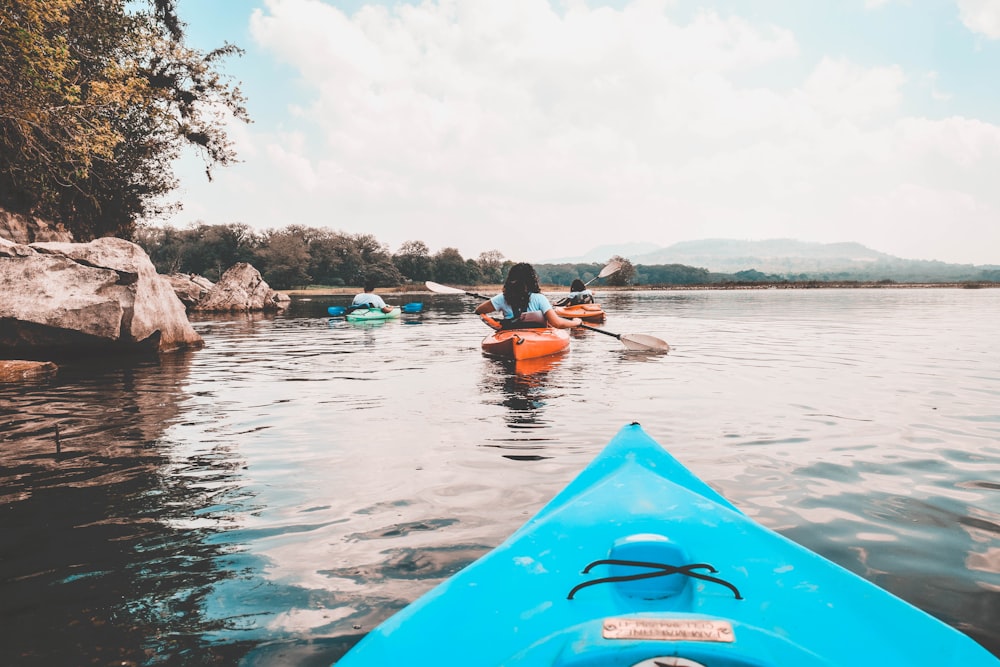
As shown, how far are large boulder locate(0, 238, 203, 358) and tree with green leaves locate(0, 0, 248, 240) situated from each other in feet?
6.07

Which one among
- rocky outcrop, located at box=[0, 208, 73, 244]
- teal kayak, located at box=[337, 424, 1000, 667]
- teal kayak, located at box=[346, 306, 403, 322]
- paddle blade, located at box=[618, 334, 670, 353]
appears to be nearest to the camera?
teal kayak, located at box=[337, 424, 1000, 667]

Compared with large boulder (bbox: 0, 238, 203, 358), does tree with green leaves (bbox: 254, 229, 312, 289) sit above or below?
above

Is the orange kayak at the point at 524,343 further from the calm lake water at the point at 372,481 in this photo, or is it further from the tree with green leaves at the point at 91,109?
the tree with green leaves at the point at 91,109

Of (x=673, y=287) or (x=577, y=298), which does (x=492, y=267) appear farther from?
(x=577, y=298)

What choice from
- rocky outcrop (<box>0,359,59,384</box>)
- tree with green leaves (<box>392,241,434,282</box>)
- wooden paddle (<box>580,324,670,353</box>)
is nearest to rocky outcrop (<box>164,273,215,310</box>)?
rocky outcrop (<box>0,359,59,384</box>)

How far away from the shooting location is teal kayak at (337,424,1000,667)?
4.77ft

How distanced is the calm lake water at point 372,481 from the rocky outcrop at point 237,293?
22896 millimetres

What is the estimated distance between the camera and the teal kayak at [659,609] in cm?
145

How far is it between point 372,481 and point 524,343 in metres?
6.28

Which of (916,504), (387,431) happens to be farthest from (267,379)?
(916,504)

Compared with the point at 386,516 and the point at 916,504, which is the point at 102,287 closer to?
the point at 386,516

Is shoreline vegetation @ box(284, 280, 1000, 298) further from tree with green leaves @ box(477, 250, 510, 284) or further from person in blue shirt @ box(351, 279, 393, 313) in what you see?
person in blue shirt @ box(351, 279, 393, 313)

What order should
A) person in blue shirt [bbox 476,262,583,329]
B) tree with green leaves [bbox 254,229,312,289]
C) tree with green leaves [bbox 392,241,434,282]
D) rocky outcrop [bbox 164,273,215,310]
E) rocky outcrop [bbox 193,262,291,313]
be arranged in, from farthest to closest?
1. tree with green leaves [bbox 392,241,434,282]
2. tree with green leaves [bbox 254,229,312,289]
3. rocky outcrop [bbox 164,273,215,310]
4. rocky outcrop [bbox 193,262,291,313]
5. person in blue shirt [bbox 476,262,583,329]

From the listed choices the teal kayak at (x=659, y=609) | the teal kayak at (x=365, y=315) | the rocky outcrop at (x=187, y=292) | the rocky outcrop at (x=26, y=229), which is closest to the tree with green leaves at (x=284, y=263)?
the rocky outcrop at (x=187, y=292)
